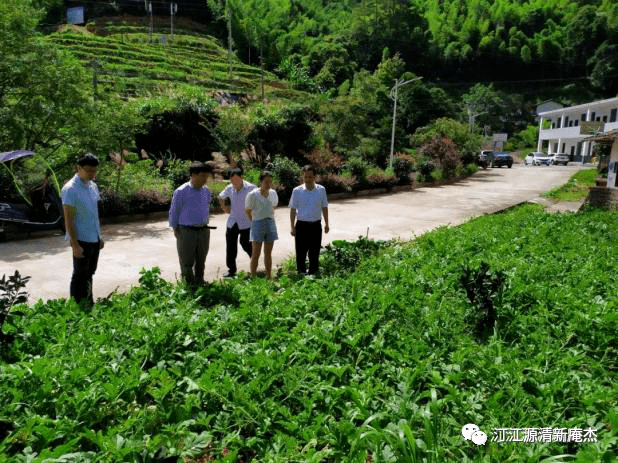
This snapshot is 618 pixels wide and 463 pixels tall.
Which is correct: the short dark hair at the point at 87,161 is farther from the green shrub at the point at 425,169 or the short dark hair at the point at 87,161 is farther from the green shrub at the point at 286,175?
the green shrub at the point at 425,169

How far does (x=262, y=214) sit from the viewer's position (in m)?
6.36

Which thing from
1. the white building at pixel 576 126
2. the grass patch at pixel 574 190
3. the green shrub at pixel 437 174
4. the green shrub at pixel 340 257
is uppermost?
the white building at pixel 576 126

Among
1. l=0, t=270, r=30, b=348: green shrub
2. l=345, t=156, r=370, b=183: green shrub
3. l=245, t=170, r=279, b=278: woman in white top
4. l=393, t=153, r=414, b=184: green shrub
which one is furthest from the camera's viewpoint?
l=393, t=153, r=414, b=184: green shrub

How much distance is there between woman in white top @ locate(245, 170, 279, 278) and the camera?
629 cm

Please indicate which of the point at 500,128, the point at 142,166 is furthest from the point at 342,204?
the point at 500,128

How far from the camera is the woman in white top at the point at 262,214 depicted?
6.29 meters

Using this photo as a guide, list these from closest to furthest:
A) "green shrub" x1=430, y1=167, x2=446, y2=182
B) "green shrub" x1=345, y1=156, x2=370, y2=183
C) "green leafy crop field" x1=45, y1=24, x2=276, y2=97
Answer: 1. "green shrub" x1=345, y1=156, x2=370, y2=183
2. "green shrub" x1=430, y1=167, x2=446, y2=182
3. "green leafy crop field" x1=45, y1=24, x2=276, y2=97

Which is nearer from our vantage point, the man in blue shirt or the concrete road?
the man in blue shirt

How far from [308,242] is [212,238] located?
3823 mm

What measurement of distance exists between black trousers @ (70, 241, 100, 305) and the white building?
47984mm

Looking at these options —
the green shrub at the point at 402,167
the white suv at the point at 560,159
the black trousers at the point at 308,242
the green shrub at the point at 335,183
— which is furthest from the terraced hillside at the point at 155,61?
the black trousers at the point at 308,242

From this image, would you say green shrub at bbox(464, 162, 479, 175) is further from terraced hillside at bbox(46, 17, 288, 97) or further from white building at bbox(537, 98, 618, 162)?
white building at bbox(537, 98, 618, 162)

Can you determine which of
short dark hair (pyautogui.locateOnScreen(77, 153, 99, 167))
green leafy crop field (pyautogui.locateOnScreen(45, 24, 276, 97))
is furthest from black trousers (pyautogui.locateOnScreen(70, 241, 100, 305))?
green leafy crop field (pyautogui.locateOnScreen(45, 24, 276, 97))

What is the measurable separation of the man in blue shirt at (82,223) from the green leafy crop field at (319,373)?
373mm
